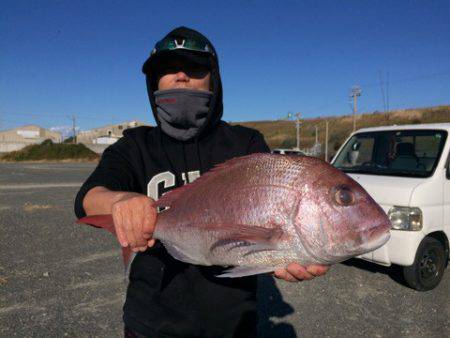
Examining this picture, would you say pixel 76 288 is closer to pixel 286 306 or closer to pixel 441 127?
pixel 286 306

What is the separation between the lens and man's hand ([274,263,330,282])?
174 cm

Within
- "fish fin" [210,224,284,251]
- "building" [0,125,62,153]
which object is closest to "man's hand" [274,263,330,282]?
"fish fin" [210,224,284,251]

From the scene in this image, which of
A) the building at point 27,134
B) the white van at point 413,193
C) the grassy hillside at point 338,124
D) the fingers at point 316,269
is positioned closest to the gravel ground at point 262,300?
the white van at point 413,193

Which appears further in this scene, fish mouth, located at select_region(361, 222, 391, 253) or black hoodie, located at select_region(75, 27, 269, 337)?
black hoodie, located at select_region(75, 27, 269, 337)

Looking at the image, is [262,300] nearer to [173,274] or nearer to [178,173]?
[173,274]

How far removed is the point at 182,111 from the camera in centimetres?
230

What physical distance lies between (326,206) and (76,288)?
14.9 feet

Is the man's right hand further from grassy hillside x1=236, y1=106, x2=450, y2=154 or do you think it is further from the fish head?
grassy hillside x1=236, y1=106, x2=450, y2=154

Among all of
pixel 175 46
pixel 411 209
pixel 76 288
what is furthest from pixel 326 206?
pixel 76 288

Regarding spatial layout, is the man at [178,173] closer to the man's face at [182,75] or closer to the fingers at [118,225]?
the man's face at [182,75]

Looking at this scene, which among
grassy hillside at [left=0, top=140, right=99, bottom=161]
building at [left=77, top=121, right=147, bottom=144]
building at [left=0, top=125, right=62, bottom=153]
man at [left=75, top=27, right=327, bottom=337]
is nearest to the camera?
man at [left=75, top=27, right=327, bottom=337]

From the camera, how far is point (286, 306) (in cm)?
466

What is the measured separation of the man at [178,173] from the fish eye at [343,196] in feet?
1.12

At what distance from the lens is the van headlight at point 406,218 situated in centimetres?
481
